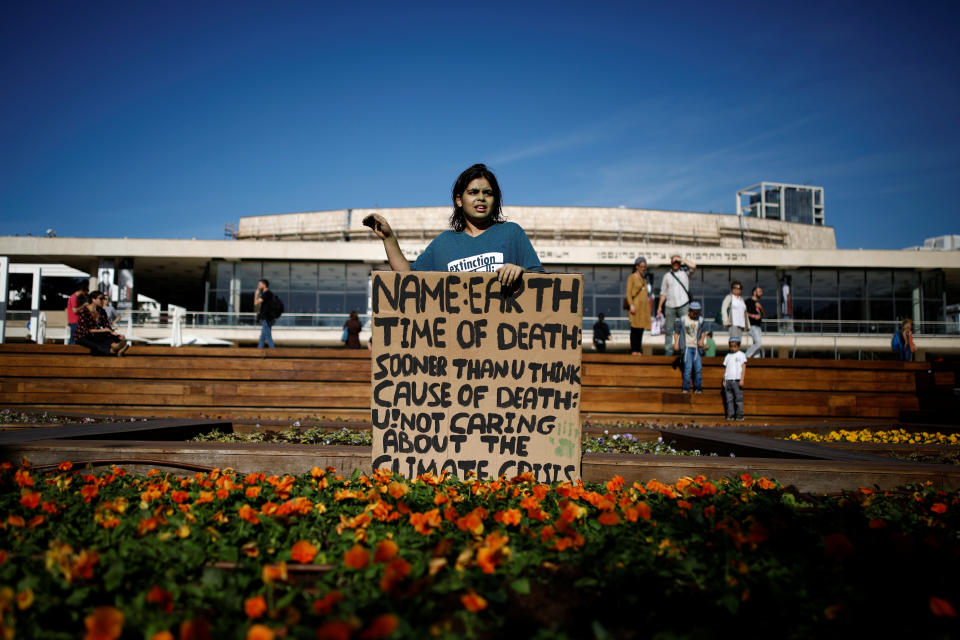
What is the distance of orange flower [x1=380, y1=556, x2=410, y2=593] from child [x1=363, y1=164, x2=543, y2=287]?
213 centimetres

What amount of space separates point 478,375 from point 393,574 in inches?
69.5

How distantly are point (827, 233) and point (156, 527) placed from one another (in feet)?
213

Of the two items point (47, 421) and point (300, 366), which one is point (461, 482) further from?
point (300, 366)

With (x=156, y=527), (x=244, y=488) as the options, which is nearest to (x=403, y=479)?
(x=244, y=488)

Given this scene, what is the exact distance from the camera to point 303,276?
112ft

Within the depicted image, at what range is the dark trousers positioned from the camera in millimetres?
8688

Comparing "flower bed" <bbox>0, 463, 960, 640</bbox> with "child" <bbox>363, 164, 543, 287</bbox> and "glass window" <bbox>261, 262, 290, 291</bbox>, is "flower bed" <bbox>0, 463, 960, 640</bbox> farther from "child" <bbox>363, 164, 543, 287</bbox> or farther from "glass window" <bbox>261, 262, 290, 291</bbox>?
"glass window" <bbox>261, 262, 290, 291</bbox>

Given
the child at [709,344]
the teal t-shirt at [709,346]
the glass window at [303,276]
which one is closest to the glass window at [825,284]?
the teal t-shirt at [709,346]

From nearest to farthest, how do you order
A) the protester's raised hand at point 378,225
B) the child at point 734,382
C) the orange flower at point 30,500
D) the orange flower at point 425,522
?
the orange flower at point 425,522 → the orange flower at point 30,500 → the protester's raised hand at point 378,225 → the child at point 734,382

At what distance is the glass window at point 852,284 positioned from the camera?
34625mm

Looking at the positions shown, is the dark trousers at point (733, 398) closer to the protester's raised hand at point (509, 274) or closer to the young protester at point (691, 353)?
the young protester at point (691, 353)

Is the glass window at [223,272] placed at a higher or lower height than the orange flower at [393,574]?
higher

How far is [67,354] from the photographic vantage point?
903 cm

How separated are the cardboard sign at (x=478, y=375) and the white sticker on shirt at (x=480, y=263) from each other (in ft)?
1.03
